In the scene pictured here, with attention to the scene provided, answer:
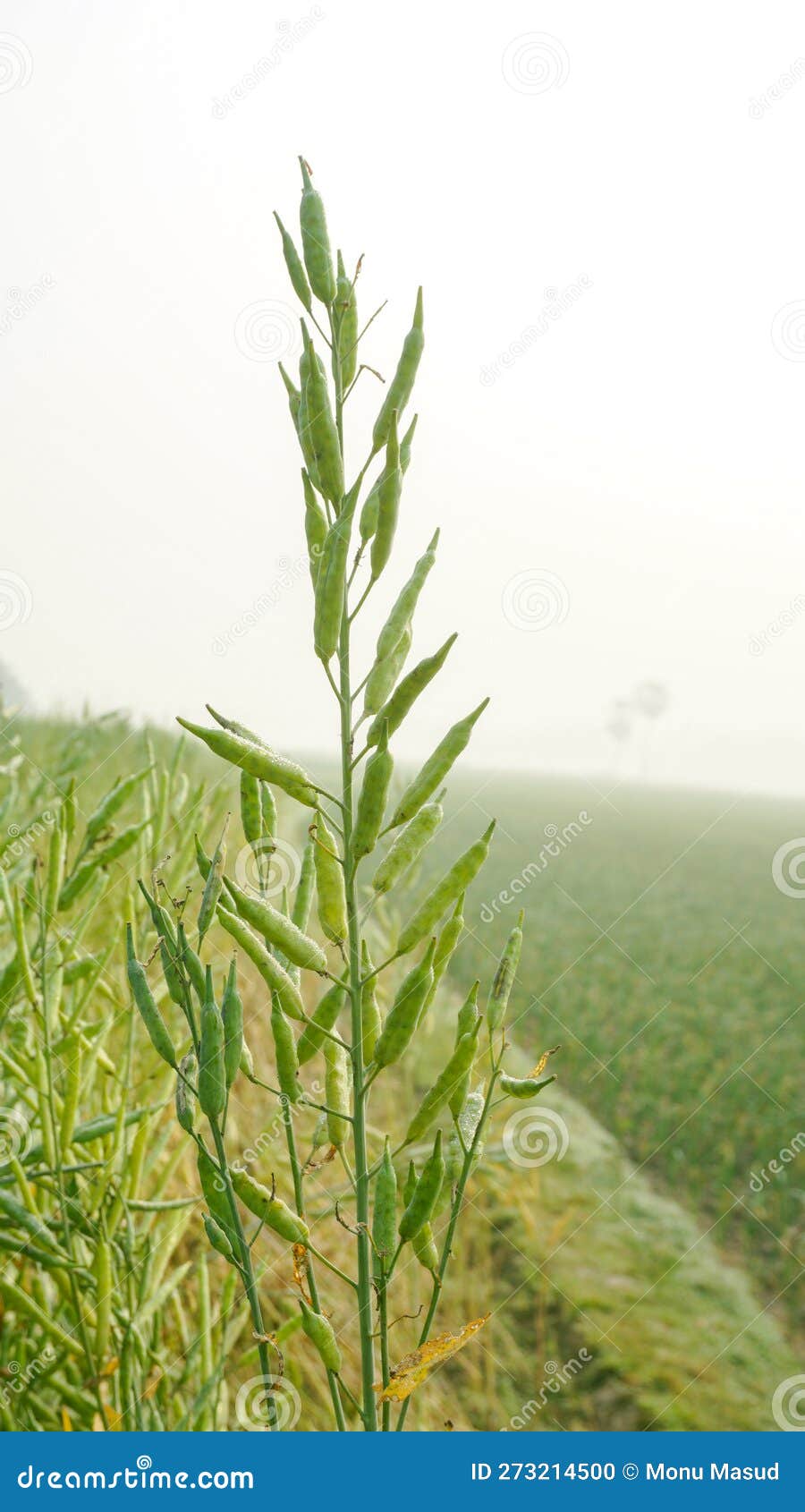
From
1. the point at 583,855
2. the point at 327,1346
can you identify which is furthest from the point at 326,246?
the point at 583,855

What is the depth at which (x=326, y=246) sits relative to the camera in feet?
1.99

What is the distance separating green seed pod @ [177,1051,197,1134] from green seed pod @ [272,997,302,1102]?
0.17ft

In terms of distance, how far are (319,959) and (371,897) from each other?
0.15ft

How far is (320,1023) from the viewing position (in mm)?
633

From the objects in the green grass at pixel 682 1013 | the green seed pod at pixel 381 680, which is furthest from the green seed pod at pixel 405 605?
the green grass at pixel 682 1013

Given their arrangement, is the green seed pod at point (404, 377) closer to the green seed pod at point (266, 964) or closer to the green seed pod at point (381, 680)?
the green seed pod at point (381, 680)

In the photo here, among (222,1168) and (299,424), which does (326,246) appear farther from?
(222,1168)

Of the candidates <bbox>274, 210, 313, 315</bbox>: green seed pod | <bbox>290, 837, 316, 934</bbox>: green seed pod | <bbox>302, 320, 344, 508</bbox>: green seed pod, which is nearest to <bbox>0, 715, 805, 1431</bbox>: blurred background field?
<bbox>290, 837, 316, 934</bbox>: green seed pod

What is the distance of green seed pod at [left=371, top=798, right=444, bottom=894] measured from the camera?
1.93 feet

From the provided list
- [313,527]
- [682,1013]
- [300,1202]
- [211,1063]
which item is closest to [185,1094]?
[211,1063]

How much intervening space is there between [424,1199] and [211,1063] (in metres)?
0.15

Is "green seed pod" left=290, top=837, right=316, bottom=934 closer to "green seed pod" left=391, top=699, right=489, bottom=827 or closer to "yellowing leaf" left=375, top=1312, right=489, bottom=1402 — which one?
"green seed pod" left=391, top=699, right=489, bottom=827

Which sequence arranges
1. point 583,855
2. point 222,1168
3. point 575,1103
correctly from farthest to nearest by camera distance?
point 583,855 → point 575,1103 → point 222,1168

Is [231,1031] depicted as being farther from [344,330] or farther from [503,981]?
[344,330]
